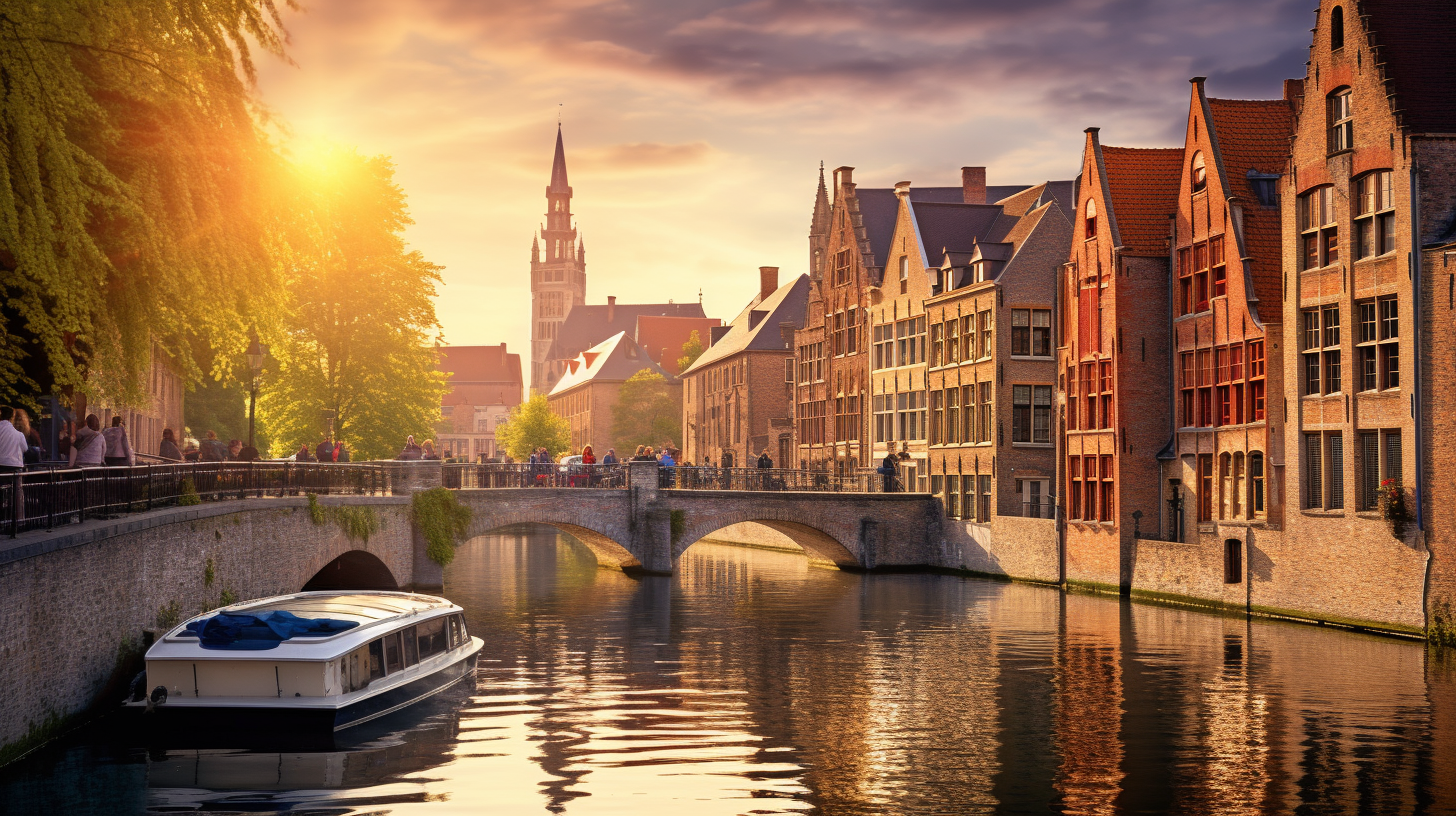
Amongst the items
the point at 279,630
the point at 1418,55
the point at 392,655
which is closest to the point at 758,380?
the point at 1418,55

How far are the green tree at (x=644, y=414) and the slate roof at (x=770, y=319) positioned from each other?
19262 millimetres

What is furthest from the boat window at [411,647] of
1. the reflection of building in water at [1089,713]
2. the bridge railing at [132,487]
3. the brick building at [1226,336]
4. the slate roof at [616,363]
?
the slate roof at [616,363]

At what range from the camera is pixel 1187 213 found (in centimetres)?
4003

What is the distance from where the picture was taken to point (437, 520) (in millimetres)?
42250

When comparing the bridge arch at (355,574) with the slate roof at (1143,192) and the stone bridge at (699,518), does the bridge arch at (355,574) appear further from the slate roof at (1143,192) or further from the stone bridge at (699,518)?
the slate roof at (1143,192)

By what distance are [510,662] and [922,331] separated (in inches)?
1270

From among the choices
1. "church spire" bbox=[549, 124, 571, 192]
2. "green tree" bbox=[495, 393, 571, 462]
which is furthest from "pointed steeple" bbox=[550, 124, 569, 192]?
"green tree" bbox=[495, 393, 571, 462]

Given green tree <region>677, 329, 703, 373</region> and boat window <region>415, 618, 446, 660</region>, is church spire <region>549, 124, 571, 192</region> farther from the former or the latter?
boat window <region>415, 618, 446, 660</region>

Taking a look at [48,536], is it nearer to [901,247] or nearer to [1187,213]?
[1187,213]

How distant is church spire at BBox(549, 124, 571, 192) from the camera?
183 m

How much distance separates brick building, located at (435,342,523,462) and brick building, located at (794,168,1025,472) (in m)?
120

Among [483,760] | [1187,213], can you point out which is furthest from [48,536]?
[1187,213]

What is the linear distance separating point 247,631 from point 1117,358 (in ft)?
94.4

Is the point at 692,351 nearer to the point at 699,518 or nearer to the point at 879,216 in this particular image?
the point at 879,216
